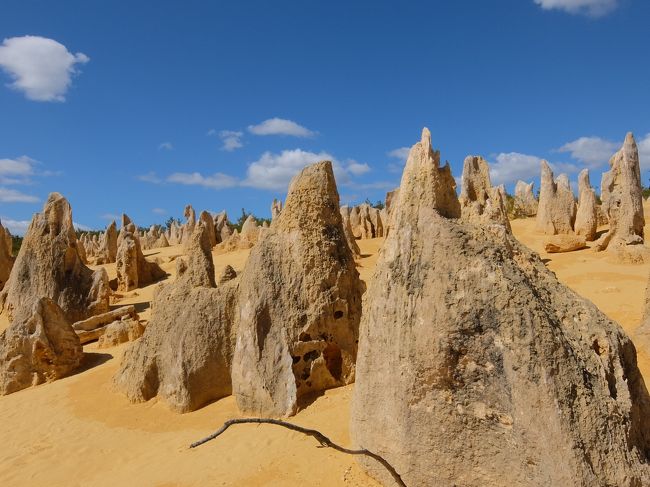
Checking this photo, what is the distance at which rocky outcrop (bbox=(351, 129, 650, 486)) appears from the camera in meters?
3.06

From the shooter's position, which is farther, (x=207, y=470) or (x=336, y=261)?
(x=336, y=261)

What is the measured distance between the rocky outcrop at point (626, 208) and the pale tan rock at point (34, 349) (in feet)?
47.9

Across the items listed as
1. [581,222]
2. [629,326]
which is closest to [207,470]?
[629,326]

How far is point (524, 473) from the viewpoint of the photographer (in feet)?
10.5

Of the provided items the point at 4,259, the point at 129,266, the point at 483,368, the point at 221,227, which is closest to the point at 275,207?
the point at 221,227

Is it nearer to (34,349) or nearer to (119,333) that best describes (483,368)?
(34,349)

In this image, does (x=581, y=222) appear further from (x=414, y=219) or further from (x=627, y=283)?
A: (x=414, y=219)

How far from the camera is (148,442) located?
630 cm

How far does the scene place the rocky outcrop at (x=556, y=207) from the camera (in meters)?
19.6

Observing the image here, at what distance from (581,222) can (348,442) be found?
16.5 metres

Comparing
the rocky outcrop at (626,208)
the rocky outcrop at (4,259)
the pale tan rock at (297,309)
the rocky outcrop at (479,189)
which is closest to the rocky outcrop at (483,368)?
the pale tan rock at (297,309)

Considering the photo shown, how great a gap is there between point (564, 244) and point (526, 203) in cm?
1270

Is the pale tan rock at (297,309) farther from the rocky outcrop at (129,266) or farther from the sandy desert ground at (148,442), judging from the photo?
the rocky outcrop at (129,266)

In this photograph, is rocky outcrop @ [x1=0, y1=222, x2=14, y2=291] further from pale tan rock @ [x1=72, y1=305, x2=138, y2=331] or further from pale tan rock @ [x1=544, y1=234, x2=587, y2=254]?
pale tan rock @ [x1=544, y1=234, x2=587, y2=254]
